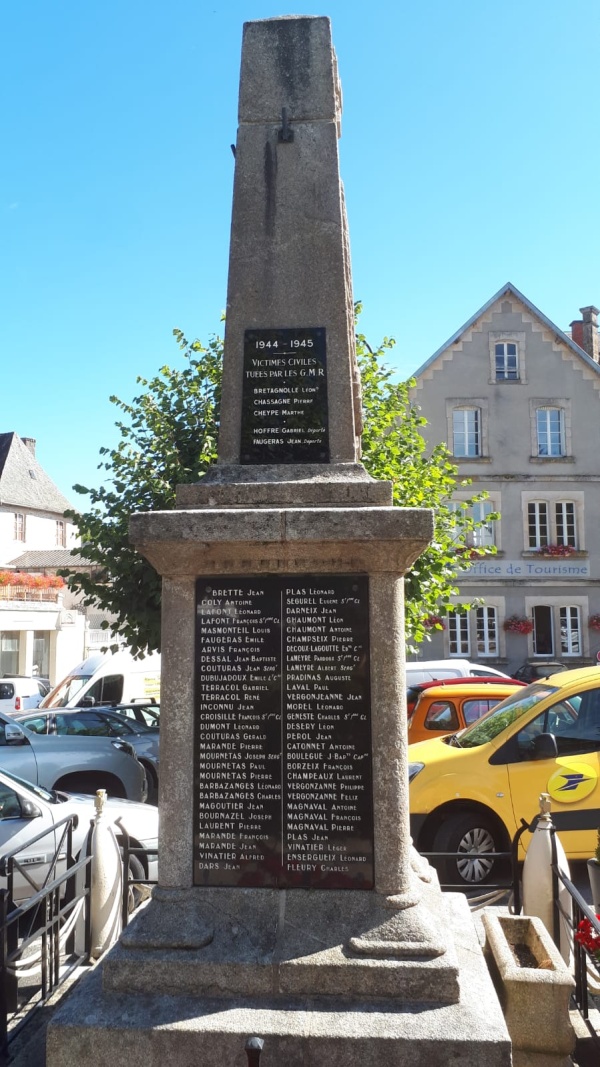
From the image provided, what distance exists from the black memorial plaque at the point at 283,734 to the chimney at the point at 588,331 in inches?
1256

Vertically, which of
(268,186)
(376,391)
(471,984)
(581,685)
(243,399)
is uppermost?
(376,391)

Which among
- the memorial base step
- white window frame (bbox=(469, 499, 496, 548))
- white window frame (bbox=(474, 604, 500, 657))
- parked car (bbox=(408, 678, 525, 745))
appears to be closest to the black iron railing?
the memorial base step

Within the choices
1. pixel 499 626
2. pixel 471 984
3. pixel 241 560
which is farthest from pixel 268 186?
pixel 499 626

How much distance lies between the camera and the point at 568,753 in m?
8.06

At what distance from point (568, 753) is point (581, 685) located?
70cm

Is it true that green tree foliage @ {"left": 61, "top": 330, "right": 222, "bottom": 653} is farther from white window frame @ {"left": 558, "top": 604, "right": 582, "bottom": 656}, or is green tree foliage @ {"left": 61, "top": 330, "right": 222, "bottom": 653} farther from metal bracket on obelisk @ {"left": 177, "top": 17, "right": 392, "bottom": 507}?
white window frame @ {"left": 558, "top": 604, "right": 582, "bottom": 656}

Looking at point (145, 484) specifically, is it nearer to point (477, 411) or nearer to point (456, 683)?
point (456, 683)

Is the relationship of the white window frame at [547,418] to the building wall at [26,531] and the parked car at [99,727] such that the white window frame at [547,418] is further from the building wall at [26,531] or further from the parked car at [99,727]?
the building wall at [26,531]

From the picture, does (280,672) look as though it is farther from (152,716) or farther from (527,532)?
(527,532)

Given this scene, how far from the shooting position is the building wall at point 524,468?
28.1m

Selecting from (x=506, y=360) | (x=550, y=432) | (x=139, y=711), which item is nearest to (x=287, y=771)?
(x=139, y=711)

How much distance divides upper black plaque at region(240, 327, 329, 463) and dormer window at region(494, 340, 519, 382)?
2605 centimetres

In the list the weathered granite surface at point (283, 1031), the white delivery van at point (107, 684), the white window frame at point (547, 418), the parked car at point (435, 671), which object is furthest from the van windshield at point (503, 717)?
the white window frame at point (547, 418)

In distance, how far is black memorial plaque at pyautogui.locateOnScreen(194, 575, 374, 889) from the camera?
3.72 meters
